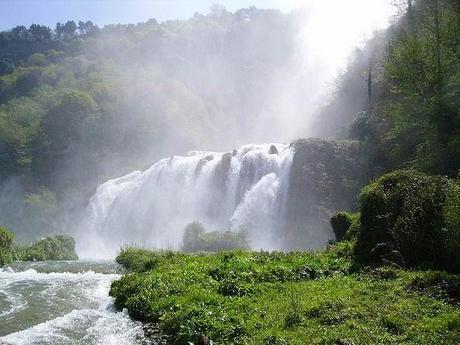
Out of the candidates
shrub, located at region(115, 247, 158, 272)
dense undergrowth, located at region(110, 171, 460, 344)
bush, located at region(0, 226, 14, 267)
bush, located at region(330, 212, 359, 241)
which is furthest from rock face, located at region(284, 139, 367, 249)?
dense undergrowth, located at region(110, 171, 460, 344)

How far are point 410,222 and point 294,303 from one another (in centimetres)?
622

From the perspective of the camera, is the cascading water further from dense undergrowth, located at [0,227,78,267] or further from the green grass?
the green grass

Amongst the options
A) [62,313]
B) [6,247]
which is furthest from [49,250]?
[62,313]

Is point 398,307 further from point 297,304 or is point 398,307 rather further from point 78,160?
point 78,160

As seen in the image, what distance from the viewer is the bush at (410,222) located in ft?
46.9

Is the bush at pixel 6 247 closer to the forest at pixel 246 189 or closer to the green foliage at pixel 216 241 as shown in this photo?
the forest at pixel 246 189

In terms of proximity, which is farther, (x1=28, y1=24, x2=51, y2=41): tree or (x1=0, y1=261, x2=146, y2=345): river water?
(x1=28, y1=24, x2=51, y2=41): tree

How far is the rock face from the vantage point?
48.4m

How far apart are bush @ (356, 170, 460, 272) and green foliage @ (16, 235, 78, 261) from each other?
34.4 meters

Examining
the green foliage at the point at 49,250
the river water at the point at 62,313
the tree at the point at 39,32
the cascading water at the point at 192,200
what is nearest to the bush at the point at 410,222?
the river water at the point at 62,313

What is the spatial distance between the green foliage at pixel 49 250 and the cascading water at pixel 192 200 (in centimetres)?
1072

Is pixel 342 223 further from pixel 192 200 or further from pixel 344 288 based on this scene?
pixel 192 200

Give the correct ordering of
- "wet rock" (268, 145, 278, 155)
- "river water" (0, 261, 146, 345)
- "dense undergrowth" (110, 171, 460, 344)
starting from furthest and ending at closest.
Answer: "wet rock" (268, 145, 278, 155), "river water" (0, 261, 146, 345), "dense undergrowth" (110, 171, 460, 344)

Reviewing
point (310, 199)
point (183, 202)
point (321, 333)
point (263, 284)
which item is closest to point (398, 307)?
point (321, 333)
